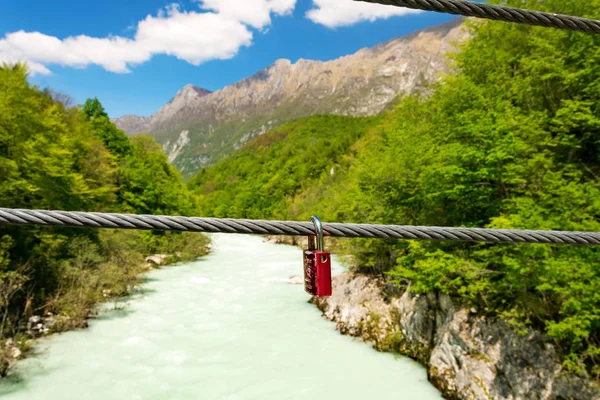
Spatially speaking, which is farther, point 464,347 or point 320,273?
point 464,347

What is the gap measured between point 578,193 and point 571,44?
19.3ft

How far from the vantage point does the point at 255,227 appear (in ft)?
4.72

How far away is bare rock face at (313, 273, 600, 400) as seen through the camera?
788cm

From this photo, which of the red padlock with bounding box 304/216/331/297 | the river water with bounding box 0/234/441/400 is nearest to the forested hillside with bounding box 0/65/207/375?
the river water with bounding box 0/234/441/400

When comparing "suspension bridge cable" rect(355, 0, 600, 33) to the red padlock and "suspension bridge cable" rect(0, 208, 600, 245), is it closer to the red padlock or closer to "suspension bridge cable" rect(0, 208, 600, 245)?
"suspension bridge cable" rect(0, 208, 600, 245)

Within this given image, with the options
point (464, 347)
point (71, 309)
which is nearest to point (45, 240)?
point (71, 309)

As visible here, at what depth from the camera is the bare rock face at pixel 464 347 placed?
7.88 meters

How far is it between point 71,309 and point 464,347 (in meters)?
13.6

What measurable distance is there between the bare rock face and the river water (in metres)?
0.61

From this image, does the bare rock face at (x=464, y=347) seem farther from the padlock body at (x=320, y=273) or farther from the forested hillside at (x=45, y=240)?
the forested hillside at (x=45, y=240)

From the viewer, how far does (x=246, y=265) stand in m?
27.6

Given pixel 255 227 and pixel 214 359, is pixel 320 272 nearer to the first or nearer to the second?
pixel 255 227

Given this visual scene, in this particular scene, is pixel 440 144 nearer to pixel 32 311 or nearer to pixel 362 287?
pixel 362 287

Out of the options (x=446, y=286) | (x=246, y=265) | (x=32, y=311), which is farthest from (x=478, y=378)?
(x=246, y=265)
